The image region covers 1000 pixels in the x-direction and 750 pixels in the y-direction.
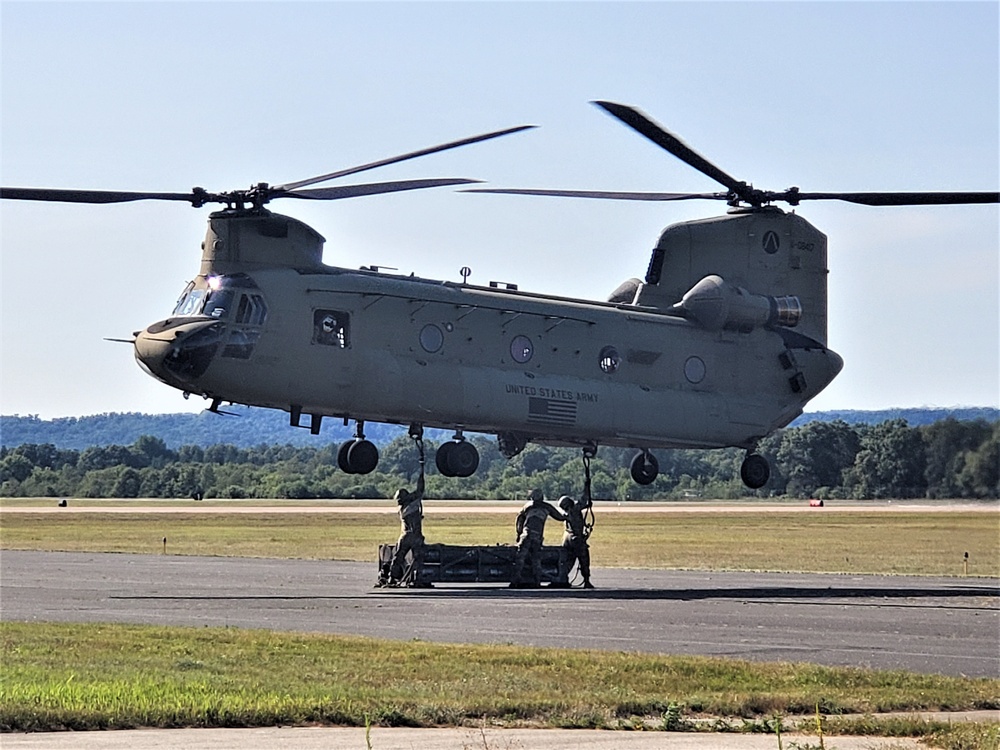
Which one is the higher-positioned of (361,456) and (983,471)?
(983,471)

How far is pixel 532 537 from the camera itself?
35312 mm

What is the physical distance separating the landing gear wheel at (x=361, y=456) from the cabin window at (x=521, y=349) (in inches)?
140

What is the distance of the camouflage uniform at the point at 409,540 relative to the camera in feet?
111

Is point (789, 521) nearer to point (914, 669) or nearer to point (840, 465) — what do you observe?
point (840, 465)

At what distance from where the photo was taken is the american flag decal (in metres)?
34.3

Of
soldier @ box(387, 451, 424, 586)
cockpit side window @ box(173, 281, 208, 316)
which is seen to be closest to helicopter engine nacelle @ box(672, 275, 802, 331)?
soldier @ box(387, 451, 424, 586)

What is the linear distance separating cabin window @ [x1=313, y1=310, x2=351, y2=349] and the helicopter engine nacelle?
8862 millimetres

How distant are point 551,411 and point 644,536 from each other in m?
35.1

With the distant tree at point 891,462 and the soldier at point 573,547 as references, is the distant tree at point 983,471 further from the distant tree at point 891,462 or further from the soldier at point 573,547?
the soldier at point 573,547

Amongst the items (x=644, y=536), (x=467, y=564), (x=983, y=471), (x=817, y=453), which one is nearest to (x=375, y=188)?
(x=467, y=564)

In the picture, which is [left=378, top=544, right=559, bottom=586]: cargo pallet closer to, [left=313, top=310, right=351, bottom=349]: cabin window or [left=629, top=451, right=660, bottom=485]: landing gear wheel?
[left=629, top=451, right=660, bottom=485]: landing gear wheel

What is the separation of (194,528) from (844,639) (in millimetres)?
57647

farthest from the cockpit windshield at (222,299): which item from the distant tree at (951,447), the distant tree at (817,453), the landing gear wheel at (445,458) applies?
the distant tree at (817,453)

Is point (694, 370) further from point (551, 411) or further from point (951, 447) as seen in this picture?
point (951, 447)
